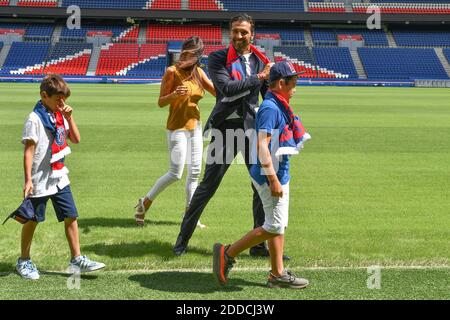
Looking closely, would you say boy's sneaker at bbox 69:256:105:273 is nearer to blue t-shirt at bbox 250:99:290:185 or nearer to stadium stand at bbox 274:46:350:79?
blue t-shirt at bbox 250:99:290:185

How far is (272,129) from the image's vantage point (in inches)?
170

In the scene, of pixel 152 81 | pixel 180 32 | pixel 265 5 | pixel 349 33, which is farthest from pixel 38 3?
pixel 349 33

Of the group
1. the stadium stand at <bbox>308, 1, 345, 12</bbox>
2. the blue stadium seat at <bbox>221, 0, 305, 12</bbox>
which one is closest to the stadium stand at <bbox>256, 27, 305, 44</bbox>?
the blue stadium seat at <bbox>221, 0, 305, 12</bbox>

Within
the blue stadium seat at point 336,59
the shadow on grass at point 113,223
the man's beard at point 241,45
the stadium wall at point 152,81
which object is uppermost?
the blue stadium seat at point 336,59

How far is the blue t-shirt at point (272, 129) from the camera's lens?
4.30m

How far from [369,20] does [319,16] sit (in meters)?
4.43

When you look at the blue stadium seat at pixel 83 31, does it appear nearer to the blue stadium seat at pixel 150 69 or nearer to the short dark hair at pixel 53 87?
the blue stadium seat at pixel 150 69

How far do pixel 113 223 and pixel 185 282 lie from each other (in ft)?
7.43

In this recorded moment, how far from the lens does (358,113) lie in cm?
2084

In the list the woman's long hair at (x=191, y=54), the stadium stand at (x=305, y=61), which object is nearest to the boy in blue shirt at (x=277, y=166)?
the woman's long hair at (x=191, y=54)

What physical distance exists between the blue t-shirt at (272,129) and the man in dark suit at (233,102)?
0.54 m

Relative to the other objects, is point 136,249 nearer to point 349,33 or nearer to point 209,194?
point 209,194

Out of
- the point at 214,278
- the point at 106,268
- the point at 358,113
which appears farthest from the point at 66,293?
the point at 358,113
